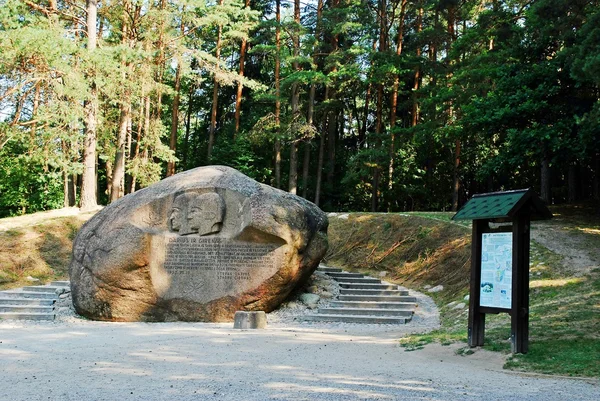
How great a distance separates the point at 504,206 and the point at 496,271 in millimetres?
942

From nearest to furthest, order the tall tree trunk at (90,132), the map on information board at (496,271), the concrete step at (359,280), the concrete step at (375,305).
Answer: the map on information board at (496,271) → the concrete step at (375,305) → the concrete step at (359,280) → the tall tree trunk at (90,132)

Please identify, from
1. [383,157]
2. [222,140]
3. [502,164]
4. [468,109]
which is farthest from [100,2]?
[502,164]

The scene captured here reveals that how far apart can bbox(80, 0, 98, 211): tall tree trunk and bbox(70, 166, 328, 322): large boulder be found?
7432mm

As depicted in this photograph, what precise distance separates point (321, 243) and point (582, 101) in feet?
27.9

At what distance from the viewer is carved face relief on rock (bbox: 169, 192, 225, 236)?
12.0 meters

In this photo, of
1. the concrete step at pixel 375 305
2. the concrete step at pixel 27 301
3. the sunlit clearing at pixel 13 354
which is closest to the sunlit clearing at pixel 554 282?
the concrete step at pixel 375 305

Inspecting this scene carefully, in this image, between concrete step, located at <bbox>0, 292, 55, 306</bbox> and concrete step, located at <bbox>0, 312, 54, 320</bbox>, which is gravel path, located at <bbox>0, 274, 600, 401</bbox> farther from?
concrete step, located at <bbox>0, 292, 55, 306</bbox>

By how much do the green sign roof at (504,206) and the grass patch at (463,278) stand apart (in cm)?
181

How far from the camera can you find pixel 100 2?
22.8 meters

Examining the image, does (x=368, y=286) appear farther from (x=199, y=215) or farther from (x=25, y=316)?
(x=25, y=316)

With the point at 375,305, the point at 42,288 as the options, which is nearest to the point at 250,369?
the point at 375,305

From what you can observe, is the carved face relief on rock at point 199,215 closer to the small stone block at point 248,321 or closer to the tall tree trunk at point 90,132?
the small stone block at point 248,321

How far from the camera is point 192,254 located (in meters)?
11.9

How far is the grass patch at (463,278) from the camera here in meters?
7.31
